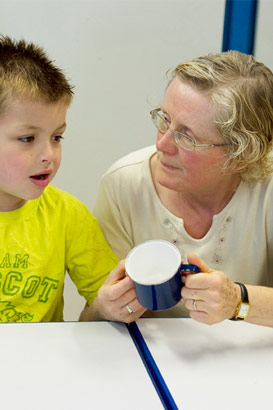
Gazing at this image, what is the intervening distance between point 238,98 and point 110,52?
46.7 inches

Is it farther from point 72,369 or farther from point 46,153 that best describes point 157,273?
point 46,153

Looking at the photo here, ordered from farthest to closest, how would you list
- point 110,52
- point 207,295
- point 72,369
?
point 110,52 → point 207,295 → point 72,369

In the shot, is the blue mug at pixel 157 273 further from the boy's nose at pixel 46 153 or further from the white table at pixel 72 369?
the boy's nose at pixel 46 153

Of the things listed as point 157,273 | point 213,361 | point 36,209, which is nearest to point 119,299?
point 157,273

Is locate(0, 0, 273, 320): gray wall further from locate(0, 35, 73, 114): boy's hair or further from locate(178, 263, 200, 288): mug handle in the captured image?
locate(178, 263, 200, 288): mug handle

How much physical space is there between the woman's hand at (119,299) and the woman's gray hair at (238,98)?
1.43 ft

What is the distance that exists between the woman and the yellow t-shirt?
12cm

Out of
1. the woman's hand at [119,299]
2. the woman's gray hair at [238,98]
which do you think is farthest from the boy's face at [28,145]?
the woman's gray hair at [238,98]

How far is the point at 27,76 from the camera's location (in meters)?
1.10

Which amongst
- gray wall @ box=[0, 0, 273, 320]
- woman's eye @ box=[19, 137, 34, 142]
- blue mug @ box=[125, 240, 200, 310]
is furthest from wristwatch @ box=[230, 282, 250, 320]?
gray wall @ box=[0, 0, 273, 320]

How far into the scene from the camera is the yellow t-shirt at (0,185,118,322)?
1.17 metres

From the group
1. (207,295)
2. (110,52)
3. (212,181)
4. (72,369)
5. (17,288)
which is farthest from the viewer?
(110,52)

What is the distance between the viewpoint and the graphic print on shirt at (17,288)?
116 centimetres

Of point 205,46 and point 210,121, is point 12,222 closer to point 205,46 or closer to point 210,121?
point 210,121
